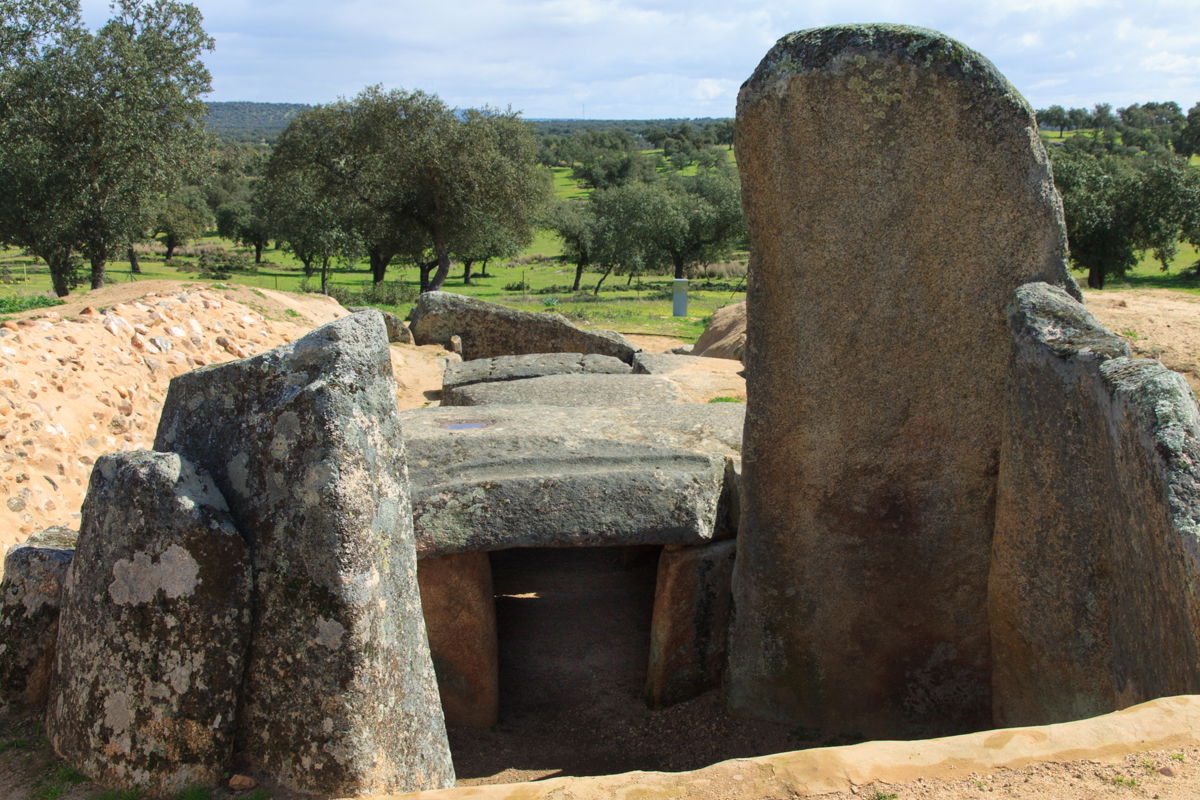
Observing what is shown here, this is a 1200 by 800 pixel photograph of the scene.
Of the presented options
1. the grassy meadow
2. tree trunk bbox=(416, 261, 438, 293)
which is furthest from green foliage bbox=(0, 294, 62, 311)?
tree trunk bbox=(416, 261, 438, 293)

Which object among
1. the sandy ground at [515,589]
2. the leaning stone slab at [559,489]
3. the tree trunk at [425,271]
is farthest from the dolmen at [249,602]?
the tree trunk at [425,271]

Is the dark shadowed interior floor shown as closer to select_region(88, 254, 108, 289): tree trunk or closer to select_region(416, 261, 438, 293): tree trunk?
select_region(88, 254, 108, 289): tree trunk

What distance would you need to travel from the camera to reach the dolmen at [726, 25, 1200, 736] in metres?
4.75

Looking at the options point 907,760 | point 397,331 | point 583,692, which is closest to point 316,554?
point 907,760

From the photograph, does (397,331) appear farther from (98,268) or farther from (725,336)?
(98,268)

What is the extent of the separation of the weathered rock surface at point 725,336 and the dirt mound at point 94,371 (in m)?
4.34

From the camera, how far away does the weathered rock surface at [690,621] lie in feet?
20.8

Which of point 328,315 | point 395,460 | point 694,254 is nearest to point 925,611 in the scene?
point 395,460

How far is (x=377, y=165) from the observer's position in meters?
27.2

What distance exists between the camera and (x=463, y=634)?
20.7ft

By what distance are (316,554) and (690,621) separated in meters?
3.19

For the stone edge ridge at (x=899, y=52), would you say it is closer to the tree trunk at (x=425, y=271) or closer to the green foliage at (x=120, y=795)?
the green foliage at (x=120, y=795)

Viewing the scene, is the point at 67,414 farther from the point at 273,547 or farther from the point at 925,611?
the point at 925,611

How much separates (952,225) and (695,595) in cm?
265
